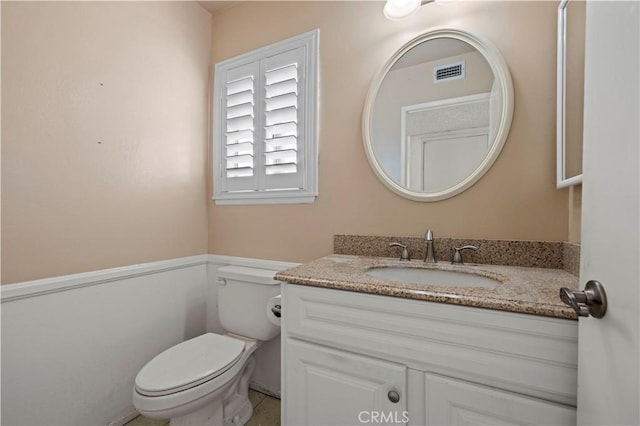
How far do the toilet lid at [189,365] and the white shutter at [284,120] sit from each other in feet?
2.83

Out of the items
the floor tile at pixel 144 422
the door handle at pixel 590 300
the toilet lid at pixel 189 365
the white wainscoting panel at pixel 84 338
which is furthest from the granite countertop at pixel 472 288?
the floor tile at pixel 144 422

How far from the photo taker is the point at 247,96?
1.72 metres

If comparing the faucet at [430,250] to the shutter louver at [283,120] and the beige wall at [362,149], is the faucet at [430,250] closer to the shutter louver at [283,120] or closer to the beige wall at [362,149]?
the beige wall at [362,149]

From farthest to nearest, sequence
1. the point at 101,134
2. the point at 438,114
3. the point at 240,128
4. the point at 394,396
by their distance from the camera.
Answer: the point at 240,128 < the point at 101,134 < the point at 438,114 < the point at 394,396

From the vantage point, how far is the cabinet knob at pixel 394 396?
831 mm

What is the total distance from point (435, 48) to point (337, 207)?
844mm

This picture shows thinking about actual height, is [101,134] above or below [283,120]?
below

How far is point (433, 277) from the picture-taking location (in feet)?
3.72

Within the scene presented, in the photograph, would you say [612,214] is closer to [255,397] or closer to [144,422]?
[255,397]

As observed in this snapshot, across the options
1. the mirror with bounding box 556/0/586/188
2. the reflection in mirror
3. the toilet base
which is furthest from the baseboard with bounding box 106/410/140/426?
the mirror with bounding box 556/0/586/188

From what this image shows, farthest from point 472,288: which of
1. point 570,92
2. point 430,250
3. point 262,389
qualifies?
point 262,389

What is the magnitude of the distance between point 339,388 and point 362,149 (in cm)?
102

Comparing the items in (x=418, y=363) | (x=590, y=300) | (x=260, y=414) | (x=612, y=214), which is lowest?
(x=260, y=414)

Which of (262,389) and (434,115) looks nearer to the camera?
(434,115)
